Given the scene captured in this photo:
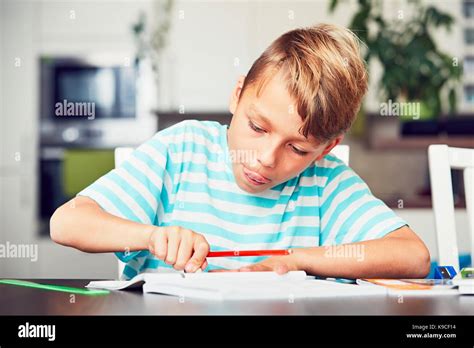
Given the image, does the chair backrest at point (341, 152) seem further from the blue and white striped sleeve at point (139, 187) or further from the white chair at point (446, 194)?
the blue and white striped sleeve at point (139, 187)

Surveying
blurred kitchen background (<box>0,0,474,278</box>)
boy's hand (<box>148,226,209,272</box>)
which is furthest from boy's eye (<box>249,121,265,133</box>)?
blurred kitchen background (<box>0,0,474,278</box>)

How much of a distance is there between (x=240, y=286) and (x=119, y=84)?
128 inches

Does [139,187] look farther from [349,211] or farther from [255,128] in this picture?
[349,211]

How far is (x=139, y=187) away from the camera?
1.18 meters

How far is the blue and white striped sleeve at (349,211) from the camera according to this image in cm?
117

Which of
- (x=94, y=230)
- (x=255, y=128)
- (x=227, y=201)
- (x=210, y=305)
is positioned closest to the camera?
(x=210, y=305)

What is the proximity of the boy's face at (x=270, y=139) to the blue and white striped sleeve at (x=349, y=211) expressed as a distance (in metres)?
0.11

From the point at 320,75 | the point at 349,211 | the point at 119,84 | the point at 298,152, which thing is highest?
the point at 119,84

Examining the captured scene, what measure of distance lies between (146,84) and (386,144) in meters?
1.45

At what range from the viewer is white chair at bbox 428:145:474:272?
1.27 m

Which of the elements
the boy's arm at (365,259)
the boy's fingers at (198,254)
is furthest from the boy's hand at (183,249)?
the boy's arm at (365,259)

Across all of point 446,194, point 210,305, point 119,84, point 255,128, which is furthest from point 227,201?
point 119,84

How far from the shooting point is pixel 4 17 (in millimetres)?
4086

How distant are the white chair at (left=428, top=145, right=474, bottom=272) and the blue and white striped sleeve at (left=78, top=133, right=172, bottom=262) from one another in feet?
1.70
